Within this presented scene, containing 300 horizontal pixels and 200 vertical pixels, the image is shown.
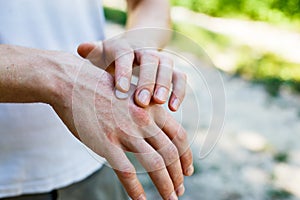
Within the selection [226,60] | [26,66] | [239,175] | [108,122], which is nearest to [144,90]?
[108,122]

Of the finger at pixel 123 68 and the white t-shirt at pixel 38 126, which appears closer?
the finger at pixel 123 68

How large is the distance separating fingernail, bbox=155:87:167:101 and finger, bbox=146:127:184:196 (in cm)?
7

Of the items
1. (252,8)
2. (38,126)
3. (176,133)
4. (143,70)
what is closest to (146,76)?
(143,70)

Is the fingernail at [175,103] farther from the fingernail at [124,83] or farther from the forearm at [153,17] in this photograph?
the forearm at [153,17]

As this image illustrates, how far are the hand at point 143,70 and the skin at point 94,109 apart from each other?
27 mm

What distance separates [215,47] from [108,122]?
16.3 ft

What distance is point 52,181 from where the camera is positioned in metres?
1.26

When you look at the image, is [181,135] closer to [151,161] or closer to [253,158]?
[151,161]

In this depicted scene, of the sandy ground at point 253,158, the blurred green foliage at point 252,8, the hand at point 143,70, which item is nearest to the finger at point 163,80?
the hand at point 143,70

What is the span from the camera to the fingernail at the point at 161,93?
92 centimetres

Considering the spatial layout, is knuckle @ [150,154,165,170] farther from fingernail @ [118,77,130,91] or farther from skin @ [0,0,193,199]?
fingernail @ [118,77,130,91]

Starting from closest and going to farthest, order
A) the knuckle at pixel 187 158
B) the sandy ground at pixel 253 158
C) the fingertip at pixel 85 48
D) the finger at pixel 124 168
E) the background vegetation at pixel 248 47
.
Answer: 1. the finger at pixel 124 168
2. the knuckle at pixel 187 158
3. the fingertip at pixel 85 48
4. the sandy ground at pixel 253 158
5. the background vegetation at pixel 248 47

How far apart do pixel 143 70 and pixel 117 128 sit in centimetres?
15

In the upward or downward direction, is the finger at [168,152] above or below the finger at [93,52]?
below
